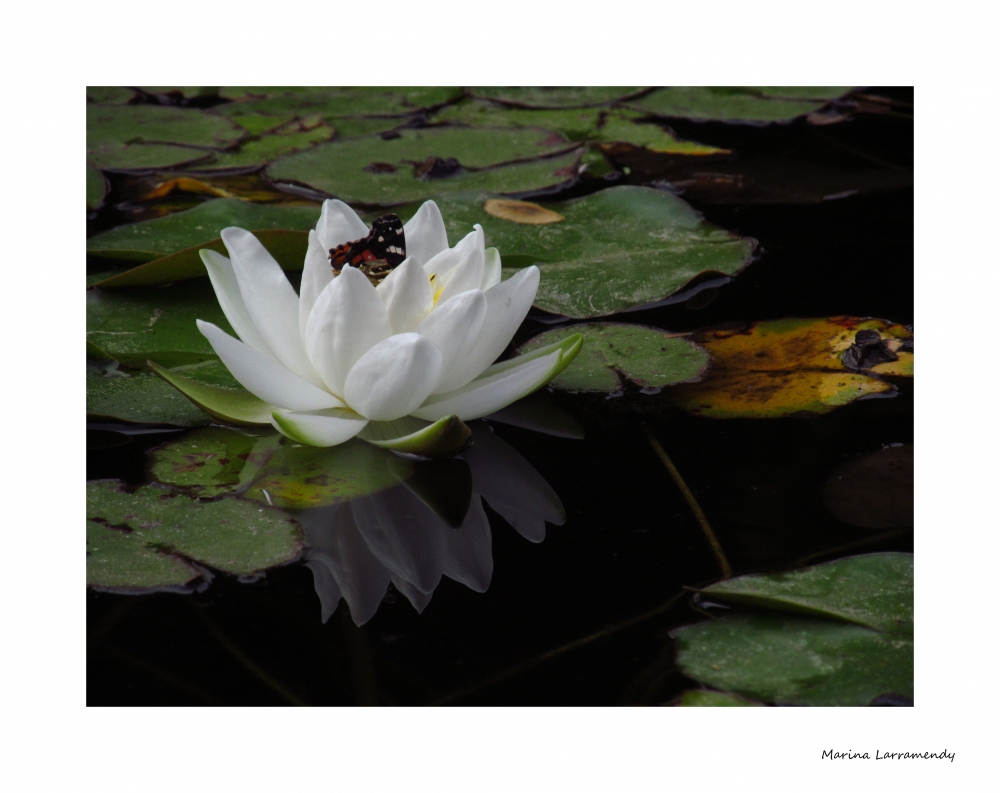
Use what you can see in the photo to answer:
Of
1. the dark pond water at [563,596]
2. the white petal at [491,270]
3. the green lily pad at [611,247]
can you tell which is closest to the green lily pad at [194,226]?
the green lily pad at [611,247]

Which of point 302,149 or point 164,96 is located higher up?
point 164,96

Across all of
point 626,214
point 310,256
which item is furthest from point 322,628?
point 626,214

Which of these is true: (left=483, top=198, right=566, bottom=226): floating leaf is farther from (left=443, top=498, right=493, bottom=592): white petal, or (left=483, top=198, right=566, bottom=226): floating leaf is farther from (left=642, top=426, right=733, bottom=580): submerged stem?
(left=443, top=498, right=493, bottom=592): white petal

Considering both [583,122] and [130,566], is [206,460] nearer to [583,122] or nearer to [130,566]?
[130,566]

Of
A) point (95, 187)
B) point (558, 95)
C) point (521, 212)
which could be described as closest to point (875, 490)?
point (521, 212)

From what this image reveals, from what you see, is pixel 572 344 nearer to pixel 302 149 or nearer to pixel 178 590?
pixel 178 590

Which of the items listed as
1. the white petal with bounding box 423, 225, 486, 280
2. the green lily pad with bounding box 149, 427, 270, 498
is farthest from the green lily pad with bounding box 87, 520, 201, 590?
the white petal with bounding box 423, 225, 486, 280
